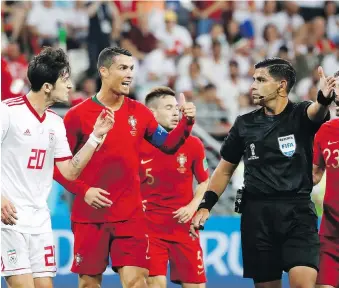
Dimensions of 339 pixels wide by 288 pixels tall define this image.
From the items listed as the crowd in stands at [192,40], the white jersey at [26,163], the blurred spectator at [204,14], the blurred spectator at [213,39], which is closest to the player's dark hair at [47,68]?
the white jersey at [26,163]

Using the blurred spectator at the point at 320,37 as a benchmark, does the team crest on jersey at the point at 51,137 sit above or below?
below

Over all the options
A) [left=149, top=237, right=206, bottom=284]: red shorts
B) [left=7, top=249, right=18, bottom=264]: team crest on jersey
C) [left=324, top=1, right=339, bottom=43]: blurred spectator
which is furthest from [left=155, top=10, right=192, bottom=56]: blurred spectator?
[left=7, top=249, right=18, bottom=264]: team crest on jersey

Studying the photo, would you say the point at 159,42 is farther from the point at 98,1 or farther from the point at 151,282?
the point at 151,282

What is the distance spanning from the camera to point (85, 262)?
28.7 feet

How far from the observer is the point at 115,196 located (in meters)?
8.72

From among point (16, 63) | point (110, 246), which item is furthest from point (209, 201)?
point (16, 63)

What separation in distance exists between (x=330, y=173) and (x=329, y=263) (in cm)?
82

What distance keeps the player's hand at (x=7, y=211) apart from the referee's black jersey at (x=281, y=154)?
216cm

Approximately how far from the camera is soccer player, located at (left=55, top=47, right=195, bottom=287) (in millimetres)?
8680

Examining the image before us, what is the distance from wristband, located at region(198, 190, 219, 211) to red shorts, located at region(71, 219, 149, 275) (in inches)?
23.0

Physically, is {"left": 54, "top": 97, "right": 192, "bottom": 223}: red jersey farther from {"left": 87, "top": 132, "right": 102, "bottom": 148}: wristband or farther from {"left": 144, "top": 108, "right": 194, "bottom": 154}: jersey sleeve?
{"left": 87, "top": 132, "right": 102, "bottom": 148}: wristband

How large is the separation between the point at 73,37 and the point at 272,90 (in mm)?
8176

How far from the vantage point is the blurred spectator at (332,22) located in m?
18.3

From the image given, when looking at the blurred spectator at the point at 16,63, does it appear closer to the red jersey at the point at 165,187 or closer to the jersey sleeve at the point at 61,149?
the red jersey at the point at 165,187
